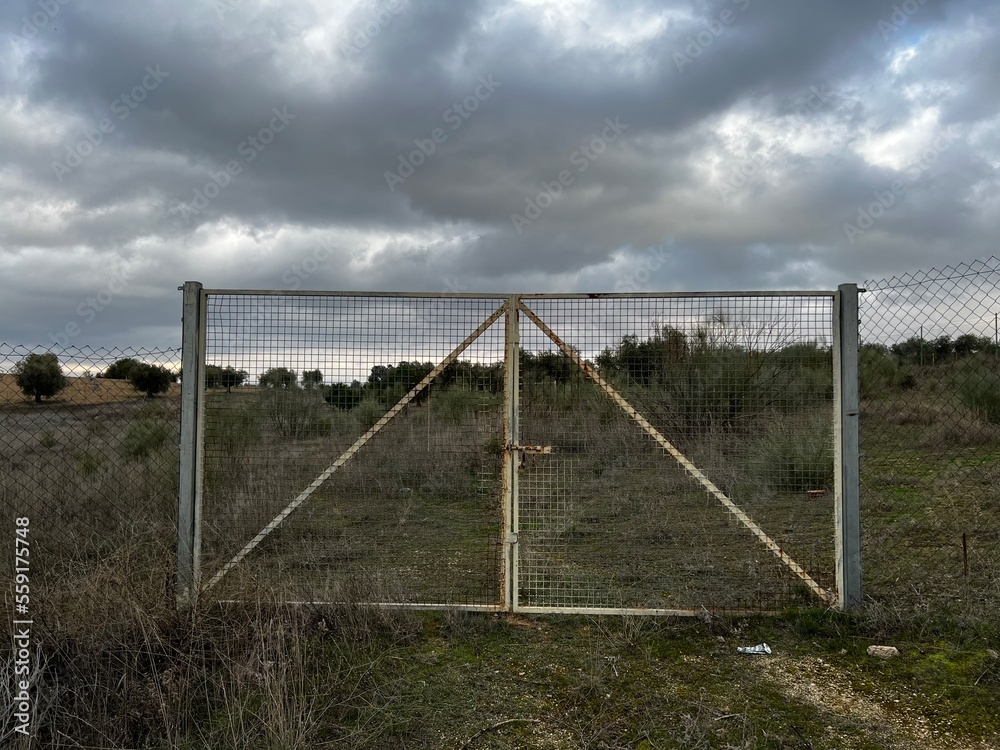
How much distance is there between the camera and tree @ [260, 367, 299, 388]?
466 cm

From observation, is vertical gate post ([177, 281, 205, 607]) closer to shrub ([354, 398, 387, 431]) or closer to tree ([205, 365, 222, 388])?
tree ([205, 365, 222, 388])

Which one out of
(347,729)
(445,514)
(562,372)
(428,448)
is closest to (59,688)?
(347,729)

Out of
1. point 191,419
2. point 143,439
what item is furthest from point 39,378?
point 191,419

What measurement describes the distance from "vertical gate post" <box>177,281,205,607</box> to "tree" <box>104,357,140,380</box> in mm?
681

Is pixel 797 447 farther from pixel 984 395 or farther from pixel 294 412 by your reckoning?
pixel 984 395

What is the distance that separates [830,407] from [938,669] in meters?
1.91

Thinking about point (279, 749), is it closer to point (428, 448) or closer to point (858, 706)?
point (428, 448)

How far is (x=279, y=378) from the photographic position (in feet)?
15.3

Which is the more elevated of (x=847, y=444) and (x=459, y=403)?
(x=459, y=403)

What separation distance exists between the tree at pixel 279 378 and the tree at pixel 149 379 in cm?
126

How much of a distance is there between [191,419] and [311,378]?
0.98 meters

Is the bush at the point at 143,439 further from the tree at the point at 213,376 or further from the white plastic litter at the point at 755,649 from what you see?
the white plastic litter at the point at 755,649

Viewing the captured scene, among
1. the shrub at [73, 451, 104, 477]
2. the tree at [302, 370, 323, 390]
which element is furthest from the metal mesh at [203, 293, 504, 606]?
the shrub at [73, 451, 104, 477]

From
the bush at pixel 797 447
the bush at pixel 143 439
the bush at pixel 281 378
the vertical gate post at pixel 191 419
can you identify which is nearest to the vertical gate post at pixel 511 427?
the bush at pixel 281 378
